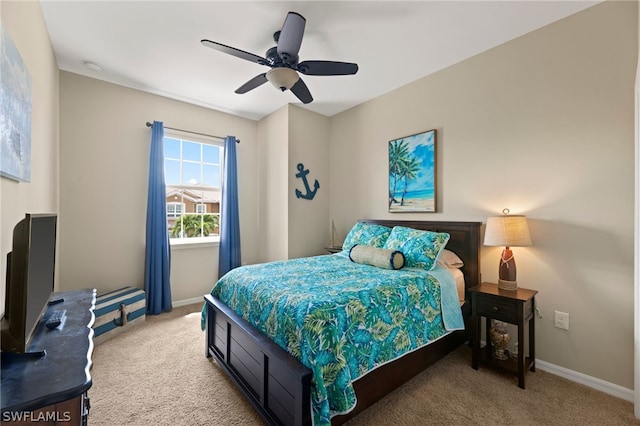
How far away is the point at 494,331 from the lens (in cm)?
231

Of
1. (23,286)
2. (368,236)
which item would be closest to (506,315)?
(368,236)

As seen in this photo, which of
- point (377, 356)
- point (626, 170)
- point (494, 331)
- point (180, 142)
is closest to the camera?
point (377, 356)

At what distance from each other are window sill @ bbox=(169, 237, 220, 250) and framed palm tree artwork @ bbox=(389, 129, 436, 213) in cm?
251

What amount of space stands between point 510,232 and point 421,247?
673 millimetres

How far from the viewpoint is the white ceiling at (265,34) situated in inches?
82.5

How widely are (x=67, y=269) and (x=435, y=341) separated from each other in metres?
3.70

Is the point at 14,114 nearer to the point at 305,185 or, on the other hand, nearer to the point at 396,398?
the point at 396,398

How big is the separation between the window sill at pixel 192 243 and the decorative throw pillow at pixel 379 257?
225 centimetres

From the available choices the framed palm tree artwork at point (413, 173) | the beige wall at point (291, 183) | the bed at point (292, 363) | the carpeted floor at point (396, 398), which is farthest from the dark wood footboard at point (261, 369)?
the framed palm tree artwork at point (413, 173)

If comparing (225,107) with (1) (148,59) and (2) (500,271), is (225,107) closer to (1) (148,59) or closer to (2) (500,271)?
(1) (148,59)

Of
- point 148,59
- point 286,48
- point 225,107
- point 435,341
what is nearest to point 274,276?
point 435,341

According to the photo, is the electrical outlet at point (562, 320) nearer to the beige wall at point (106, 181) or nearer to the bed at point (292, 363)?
the bed at point (292, 363)

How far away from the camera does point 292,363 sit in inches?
56.8

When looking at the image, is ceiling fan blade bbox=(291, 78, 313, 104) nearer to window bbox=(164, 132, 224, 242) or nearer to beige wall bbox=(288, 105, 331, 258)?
beige wall bbox=(288, 105, 331, 258)
